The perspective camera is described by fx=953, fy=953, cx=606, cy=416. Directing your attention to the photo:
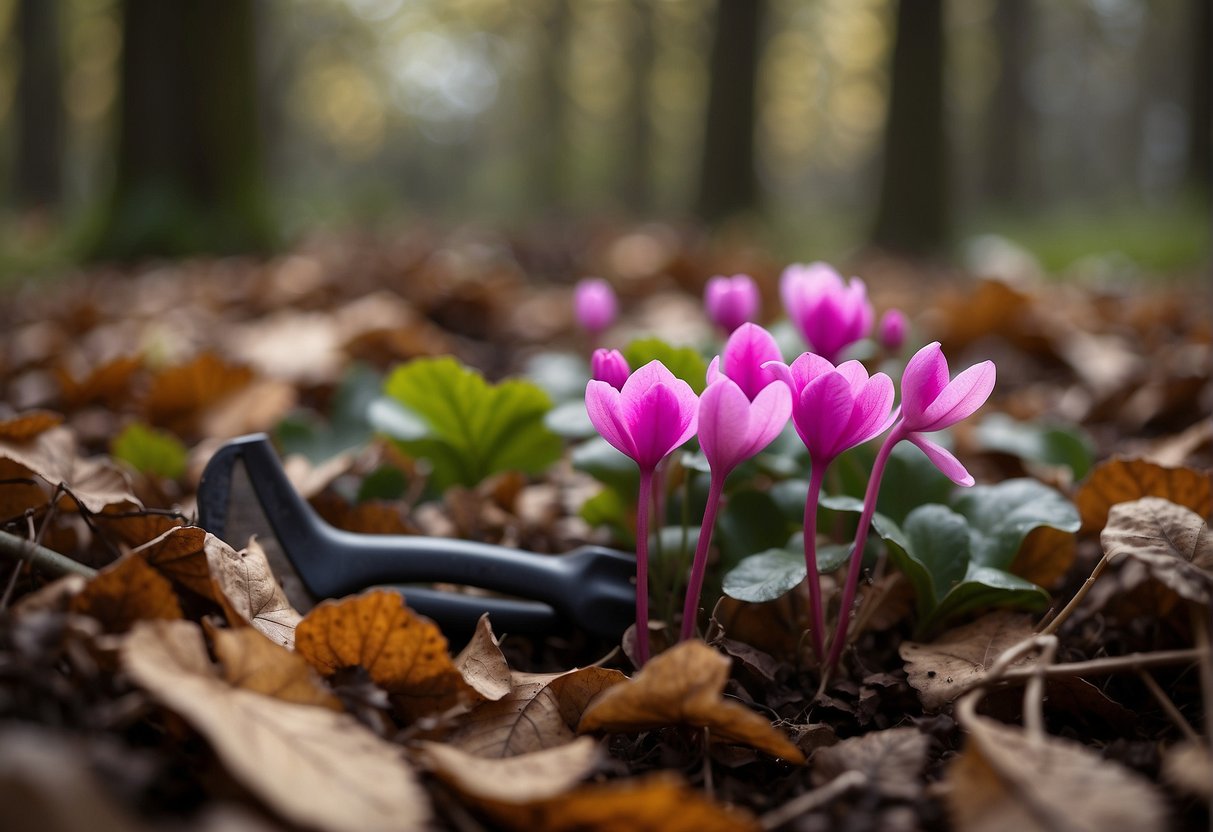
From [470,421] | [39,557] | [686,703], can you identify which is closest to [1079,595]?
[686,703]

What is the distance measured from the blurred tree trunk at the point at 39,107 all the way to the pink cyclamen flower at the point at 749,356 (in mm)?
14240

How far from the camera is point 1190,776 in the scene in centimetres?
75

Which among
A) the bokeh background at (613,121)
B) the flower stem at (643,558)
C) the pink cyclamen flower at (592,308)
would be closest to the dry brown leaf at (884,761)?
the flower stem at (643,558)

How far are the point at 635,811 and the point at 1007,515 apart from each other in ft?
2.60

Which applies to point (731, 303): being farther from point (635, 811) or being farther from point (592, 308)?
point (635, 811)

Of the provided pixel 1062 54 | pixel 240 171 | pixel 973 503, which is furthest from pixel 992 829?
pixel 1062 54

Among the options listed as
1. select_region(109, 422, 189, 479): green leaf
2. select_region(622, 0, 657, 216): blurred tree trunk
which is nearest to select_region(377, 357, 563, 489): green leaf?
select_region(109, 422, 189, 479): green leaf

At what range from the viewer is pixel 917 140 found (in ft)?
24.0

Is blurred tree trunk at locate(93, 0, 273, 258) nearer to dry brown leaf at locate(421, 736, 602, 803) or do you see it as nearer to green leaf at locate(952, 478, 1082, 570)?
green leaf at locate(952, 478, 1082, 570)

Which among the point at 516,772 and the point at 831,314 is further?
the point at 831,314

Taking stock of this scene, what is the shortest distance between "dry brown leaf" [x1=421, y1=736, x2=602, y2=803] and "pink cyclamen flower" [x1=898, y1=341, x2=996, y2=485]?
46 centimetres

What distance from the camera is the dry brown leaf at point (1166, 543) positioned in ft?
3.20

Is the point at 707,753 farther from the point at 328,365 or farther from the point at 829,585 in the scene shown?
the point at 328,365

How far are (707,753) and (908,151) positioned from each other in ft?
23.4
